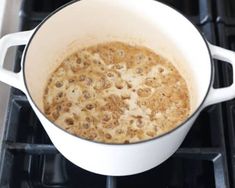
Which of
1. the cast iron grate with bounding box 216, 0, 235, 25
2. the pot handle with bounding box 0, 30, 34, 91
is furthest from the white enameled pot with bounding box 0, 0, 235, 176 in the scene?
the cast iron grate with bounding box 216, 0, 235, 25

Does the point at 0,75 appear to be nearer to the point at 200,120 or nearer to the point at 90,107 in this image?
the point at 90,107

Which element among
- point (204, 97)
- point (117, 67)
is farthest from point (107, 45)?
point (204, 97)

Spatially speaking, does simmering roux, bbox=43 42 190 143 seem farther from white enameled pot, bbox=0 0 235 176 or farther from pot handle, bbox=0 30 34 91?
pot handle, bbox=0 30 34 91

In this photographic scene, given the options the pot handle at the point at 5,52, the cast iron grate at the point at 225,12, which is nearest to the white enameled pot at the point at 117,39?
the pot handle at the point at 5,52

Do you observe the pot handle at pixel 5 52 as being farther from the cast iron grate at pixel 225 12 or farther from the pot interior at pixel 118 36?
the cast iron grate at pixel 225 12

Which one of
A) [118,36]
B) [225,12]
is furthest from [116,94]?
[225,12]

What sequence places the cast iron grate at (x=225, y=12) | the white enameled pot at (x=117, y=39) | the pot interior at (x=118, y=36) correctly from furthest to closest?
the cast iron grate at (x=225, y=12) → the pot interior at (x=118, y=36) → the white enameled pot at (x=117, y=39)
